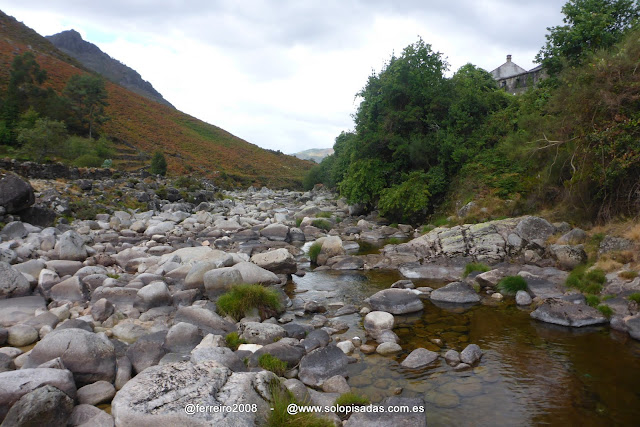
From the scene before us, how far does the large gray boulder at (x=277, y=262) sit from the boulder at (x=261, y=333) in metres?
4.95

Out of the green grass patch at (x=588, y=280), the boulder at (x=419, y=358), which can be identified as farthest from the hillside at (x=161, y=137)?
the green grass patch at (x=588, y=280)

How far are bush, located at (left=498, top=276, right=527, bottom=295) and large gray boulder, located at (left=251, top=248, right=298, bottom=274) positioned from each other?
6685mm

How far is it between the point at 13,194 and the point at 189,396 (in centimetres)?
1709

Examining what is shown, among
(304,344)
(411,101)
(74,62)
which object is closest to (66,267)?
(304,344)

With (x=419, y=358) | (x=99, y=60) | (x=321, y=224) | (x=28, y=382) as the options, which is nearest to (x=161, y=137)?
(x=321, y=224)

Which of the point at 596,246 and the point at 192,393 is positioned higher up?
the point at 596,246

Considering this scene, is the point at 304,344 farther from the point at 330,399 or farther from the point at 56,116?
the point at 56,116

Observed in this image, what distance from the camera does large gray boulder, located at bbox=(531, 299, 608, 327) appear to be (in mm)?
8945

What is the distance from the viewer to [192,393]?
179 inches

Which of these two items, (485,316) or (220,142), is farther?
(220,142)

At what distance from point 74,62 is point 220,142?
3299cm

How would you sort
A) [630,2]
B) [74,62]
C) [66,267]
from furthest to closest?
1. [74,62]
2. [630,2]
3. [66,267]

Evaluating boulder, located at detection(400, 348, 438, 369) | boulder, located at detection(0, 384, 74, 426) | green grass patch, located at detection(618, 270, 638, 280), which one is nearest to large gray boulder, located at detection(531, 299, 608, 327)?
green grass patch, located at detection(618, 270, 638, 280)

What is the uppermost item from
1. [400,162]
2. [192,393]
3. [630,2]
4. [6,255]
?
[630,2]
